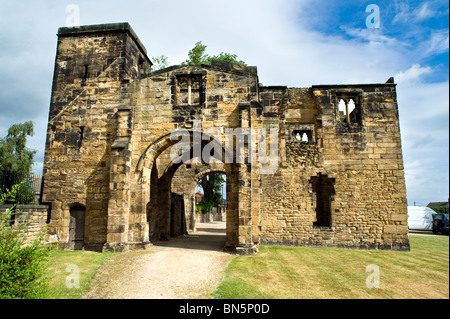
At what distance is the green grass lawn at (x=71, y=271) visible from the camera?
6508 mm

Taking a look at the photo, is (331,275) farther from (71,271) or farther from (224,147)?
(71,271)

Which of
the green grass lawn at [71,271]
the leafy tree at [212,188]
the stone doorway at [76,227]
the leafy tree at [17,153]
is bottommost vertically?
the green grass lawn at [71,271]

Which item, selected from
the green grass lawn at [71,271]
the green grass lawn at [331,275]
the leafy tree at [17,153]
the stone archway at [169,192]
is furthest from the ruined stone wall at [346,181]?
the leafy tree at [17,153]

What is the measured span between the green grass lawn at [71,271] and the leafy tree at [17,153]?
21.6 meters

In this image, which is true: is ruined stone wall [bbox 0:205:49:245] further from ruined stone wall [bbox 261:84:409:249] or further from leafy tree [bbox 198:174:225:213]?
leafy tree [bbox 198:174:225:213]

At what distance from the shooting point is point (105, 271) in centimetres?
830

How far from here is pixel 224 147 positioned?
37.8 feet

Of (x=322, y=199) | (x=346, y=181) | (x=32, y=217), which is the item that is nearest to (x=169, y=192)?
(x=32, y=217)

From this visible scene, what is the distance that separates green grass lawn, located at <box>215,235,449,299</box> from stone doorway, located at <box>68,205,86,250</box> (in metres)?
6.79

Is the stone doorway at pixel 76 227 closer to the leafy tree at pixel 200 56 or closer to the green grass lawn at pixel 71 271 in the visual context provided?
the green grass lawn at pixel 71 271

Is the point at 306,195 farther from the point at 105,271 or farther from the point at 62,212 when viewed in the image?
the point at 62,212

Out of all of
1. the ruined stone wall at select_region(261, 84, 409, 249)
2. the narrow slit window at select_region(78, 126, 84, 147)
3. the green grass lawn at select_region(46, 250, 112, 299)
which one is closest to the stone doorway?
the green grass lawn at select_region(46, 250, 112, 299)
